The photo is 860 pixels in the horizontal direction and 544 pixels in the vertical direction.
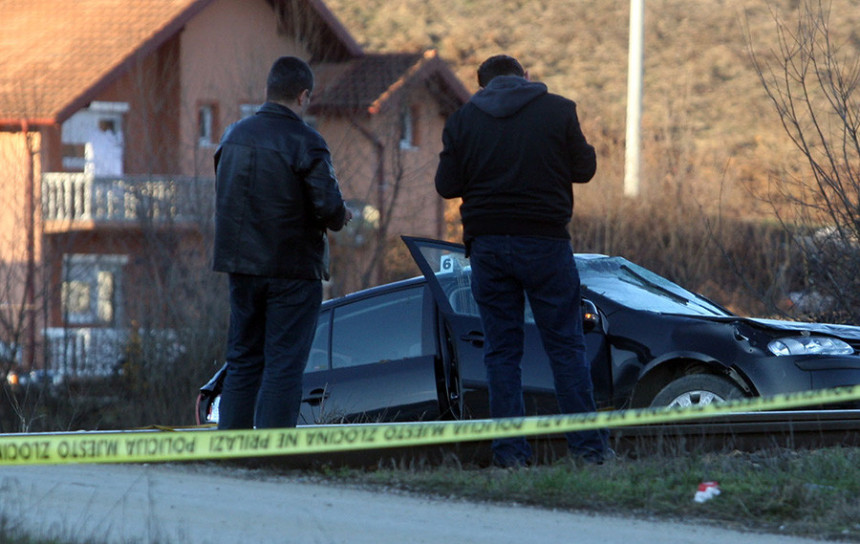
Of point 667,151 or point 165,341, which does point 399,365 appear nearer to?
point 165,341

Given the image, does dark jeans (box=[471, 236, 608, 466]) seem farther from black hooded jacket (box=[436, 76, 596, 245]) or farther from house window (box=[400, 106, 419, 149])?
house window (box=[400, 106, 419, 149])

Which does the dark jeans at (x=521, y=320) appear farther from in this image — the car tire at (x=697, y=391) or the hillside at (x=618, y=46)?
the hillside at (x=618, y=46)

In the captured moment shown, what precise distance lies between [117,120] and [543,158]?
23486 mm

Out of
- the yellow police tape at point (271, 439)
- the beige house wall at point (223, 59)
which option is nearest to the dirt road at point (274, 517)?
the yellow police tape at point (271, 439)

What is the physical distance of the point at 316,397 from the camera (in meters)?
7.77

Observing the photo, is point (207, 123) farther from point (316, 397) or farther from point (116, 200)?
point (316, 397)

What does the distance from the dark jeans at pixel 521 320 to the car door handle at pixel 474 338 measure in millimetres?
1044

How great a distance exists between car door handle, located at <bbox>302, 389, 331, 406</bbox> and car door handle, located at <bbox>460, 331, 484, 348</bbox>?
39.2 inches

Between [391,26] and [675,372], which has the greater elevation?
[391,26]

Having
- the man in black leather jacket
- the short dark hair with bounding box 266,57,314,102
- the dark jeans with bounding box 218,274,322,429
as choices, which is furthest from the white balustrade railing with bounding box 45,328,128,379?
the short dark hair with bounding box 266,57,314,102

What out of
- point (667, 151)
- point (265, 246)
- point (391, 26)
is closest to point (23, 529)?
point (265, 246)

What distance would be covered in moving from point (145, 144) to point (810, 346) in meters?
20.7

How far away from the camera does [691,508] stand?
5.25 metres

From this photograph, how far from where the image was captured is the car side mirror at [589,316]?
23.0 feet
